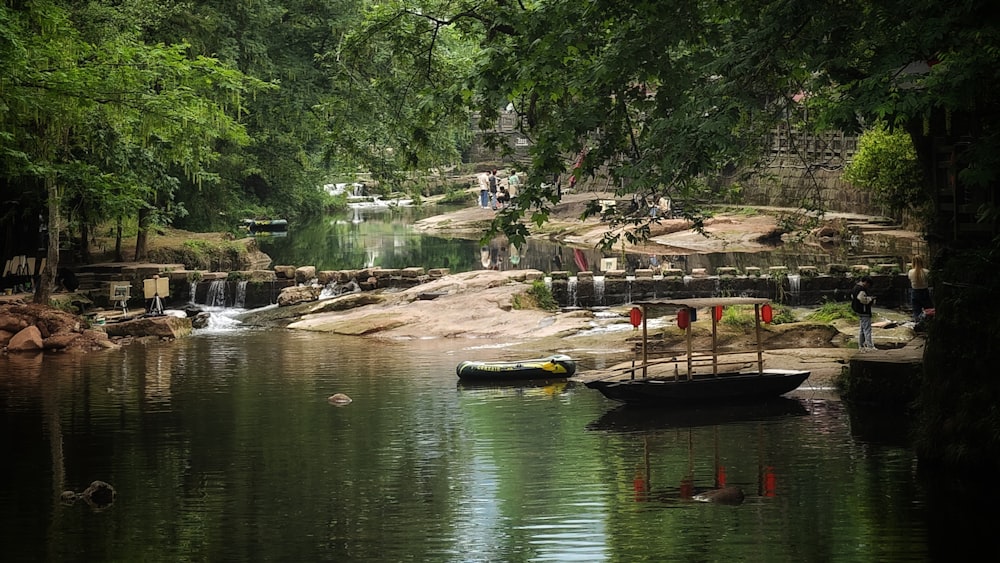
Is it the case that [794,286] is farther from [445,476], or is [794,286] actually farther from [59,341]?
[59,341]

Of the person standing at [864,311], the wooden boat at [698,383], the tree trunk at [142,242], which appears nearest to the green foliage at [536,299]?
the person standing at [864,311]

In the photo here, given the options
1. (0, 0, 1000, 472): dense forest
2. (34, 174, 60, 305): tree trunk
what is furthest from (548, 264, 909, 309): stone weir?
(34, 174, 60, 305): tree trunk

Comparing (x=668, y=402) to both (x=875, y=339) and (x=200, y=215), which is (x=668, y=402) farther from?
(x=200, y=215)

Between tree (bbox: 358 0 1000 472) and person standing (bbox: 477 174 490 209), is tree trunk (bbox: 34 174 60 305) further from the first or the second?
person standing (bbox: 477 174 490 209)

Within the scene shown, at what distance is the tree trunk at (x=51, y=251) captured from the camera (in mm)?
32406

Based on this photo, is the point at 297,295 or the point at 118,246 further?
the point at 118,246

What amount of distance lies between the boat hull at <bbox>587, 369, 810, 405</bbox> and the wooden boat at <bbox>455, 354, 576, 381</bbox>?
10.9 feet

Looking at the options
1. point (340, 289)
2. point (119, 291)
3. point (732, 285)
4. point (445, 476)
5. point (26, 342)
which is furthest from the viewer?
point (340, 289)

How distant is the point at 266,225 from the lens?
61938 millimetres

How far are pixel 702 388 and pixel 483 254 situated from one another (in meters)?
30.5

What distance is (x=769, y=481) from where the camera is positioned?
17.5 m

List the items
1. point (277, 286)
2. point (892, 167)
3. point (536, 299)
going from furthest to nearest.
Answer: point (277, 286) < point (536, 299) < point (892, 167)

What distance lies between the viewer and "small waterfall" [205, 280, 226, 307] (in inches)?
1563

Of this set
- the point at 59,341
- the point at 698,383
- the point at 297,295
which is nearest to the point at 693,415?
the point at 698,383
